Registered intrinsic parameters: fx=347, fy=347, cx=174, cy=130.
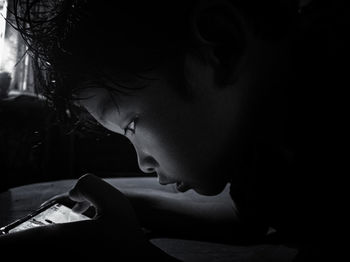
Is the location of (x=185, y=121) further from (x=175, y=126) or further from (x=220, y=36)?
(x=220, y=36)

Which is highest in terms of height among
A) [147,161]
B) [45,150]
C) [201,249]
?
[147,161]

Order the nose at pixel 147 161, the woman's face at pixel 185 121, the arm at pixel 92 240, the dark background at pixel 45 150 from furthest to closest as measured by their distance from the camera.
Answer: the dark background at pixel 45 150 → the nose at pixel 147 161 → the woman's face at pixel 185 121 → the arm at pixel 92 240

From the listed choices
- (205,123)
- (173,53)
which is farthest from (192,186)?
(173,53)

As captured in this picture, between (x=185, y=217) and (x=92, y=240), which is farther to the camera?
(x=185, y=217)

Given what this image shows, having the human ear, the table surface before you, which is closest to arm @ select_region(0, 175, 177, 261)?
the table surface

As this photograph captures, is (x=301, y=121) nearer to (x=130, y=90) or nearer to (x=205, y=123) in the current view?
(x=205, y=123)

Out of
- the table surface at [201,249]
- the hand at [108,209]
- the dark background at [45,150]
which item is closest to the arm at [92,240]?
the hand at [108,209]

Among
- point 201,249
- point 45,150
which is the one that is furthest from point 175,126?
point 45,150

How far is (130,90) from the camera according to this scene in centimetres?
55

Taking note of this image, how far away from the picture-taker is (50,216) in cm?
65

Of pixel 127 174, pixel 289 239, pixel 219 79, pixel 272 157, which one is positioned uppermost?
pixel 219 79

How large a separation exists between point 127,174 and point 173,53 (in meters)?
1.87

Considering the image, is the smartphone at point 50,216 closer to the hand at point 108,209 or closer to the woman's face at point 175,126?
the hand at point 108,209

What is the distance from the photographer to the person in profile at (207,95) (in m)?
0.51
